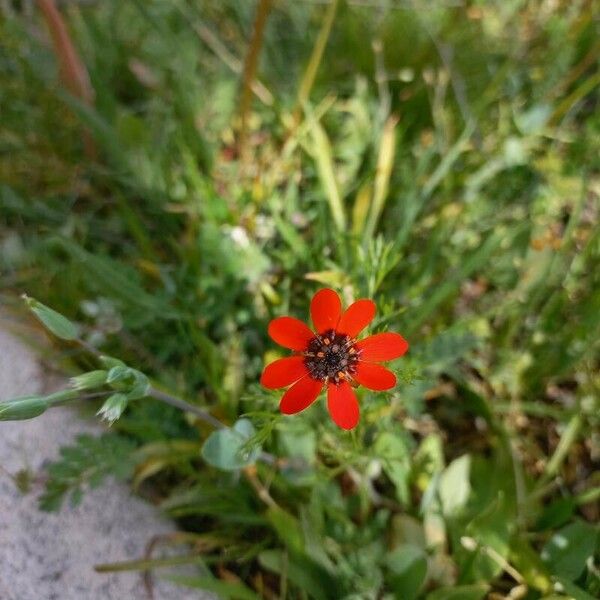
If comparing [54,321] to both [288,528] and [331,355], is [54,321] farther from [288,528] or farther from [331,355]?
[288,528]

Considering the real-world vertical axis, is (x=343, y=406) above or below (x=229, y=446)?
above

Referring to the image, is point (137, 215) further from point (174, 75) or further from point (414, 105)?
point (414, 105)

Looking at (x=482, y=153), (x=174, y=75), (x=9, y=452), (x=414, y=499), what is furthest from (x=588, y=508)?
(x=174, y=75)

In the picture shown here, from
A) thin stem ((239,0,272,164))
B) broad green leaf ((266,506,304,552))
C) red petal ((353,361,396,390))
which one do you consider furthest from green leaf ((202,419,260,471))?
thin stem ((239,0,272,164))

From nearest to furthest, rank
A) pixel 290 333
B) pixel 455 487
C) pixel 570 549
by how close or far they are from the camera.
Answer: pixel 290 333 → pixel 570 549 → pixel 455 487

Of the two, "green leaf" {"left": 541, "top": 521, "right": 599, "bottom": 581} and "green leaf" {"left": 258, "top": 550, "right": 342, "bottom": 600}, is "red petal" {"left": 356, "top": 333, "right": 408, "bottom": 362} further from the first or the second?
"green leaf" {"left": 541, "top": 521, "right": 599, "bottom": 581}

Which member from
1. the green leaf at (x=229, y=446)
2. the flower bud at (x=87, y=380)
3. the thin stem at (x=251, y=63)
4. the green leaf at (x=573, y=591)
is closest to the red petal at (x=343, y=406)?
the green leaf at (x=229, y=446)

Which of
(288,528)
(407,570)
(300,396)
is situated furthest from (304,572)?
(300,396)

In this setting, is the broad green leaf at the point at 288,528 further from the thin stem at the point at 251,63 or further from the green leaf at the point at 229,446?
the thin stem at the point at 251,63
